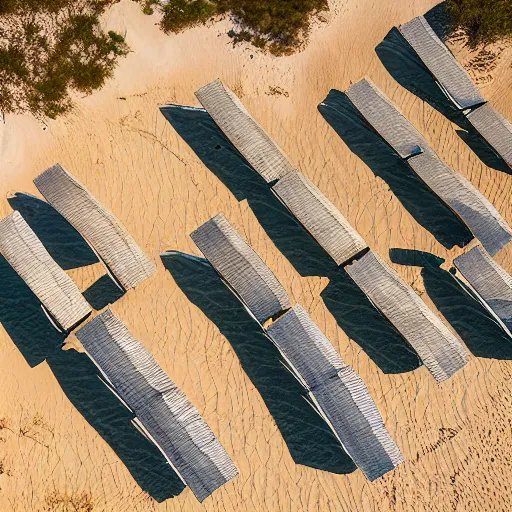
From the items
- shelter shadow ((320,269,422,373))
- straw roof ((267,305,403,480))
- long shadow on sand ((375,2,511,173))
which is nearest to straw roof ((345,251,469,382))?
shelter shadow ((320,269,422,373))

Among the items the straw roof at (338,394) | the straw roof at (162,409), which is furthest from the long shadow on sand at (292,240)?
the straw roof at (162,409)

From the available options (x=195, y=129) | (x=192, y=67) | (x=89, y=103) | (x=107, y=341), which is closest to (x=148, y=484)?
(x=107, y=341)

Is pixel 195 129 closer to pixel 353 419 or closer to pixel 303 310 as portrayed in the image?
pixel 303 310

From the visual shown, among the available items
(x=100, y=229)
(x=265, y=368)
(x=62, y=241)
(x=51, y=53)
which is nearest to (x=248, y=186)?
(x=100, y=229)

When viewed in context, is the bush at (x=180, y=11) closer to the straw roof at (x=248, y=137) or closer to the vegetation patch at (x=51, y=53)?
the vegetation patch at (x=51, y=53)

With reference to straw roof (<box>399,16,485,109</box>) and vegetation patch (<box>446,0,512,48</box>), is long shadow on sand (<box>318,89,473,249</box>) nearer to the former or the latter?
straw roof (<box>399,16,485,109</box>)

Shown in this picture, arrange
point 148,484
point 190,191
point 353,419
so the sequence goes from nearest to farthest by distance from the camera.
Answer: point 353,419
point 148,484
point 190,191
